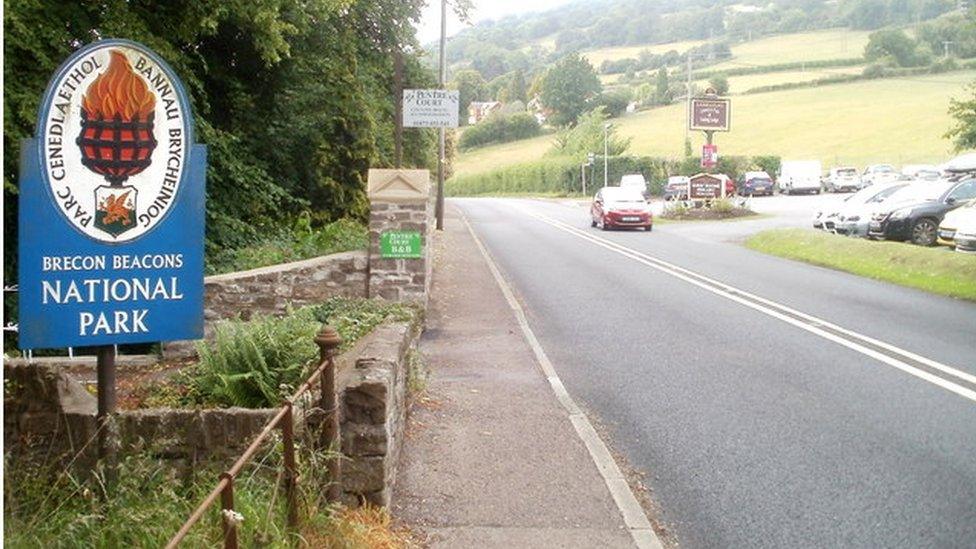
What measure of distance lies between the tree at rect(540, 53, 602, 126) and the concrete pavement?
10360 centimetres

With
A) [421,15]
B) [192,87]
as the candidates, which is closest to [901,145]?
[421,15]

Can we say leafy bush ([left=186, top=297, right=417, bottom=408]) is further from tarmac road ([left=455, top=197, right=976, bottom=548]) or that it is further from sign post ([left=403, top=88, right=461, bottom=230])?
sign post ([left=403, top=88, right=461, bottom=230])

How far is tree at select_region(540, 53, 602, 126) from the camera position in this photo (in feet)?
369

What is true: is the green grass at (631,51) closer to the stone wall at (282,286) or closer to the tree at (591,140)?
the tree at (591,140)

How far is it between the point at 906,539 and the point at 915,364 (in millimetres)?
5608

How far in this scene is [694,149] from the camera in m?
Answer: 82.5

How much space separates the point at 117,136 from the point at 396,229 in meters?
8.39

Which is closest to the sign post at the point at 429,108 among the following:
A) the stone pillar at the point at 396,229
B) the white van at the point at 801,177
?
the stone pillar at the point at 396,229

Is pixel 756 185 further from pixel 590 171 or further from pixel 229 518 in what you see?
pixel 229 518

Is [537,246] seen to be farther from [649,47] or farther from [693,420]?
[649,47]

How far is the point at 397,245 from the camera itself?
1242cm

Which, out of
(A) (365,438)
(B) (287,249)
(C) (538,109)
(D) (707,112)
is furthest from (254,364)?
(C) (538,109)

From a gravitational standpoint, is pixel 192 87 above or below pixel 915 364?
above

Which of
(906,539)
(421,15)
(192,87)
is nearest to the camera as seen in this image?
(906,539)
